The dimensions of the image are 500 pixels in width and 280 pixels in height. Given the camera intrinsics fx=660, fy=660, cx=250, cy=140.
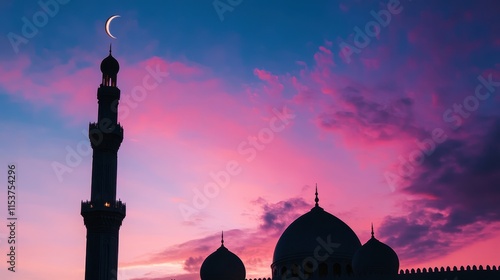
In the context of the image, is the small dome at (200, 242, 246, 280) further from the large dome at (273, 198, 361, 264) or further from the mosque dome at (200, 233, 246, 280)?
the large dome at (273, 198, 361, 264)

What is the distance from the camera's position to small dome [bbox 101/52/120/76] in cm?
3894

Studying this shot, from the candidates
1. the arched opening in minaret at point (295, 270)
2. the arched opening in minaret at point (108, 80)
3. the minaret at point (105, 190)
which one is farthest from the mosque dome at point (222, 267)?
the arched opening in minaret at point (108, 80)

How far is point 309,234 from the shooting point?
34.8 metres

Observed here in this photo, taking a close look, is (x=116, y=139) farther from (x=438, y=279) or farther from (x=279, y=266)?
(x=438, y=279)

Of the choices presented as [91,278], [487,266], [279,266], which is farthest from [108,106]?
[487,266]

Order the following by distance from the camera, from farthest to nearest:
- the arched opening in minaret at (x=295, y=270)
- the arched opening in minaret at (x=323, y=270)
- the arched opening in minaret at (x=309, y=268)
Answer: the arched opening in minaret at (x=323, y=270)
the arched opening in minaret at (x=309, y=268)
the arched opening in minaret at (x=295, y=270)

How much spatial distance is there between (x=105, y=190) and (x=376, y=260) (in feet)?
51.5

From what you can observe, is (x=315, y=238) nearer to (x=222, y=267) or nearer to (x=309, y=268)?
(x=309, y=268)

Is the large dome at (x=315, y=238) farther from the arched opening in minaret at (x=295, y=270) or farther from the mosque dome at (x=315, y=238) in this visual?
the arched opening in minaret at (x=295, y=270)

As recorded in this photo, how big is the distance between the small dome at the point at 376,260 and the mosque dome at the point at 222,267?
22.7 ft

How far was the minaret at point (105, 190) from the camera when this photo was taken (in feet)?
115

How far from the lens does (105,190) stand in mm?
36531

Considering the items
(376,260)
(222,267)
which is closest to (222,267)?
(222,267)

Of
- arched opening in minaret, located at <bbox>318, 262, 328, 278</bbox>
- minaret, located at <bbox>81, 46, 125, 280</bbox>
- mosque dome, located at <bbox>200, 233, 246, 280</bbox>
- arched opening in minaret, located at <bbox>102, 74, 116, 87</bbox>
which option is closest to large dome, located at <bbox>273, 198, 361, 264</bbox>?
arched opening in minaret, located at <bbox>318, 262, 328, 278</bbox>
